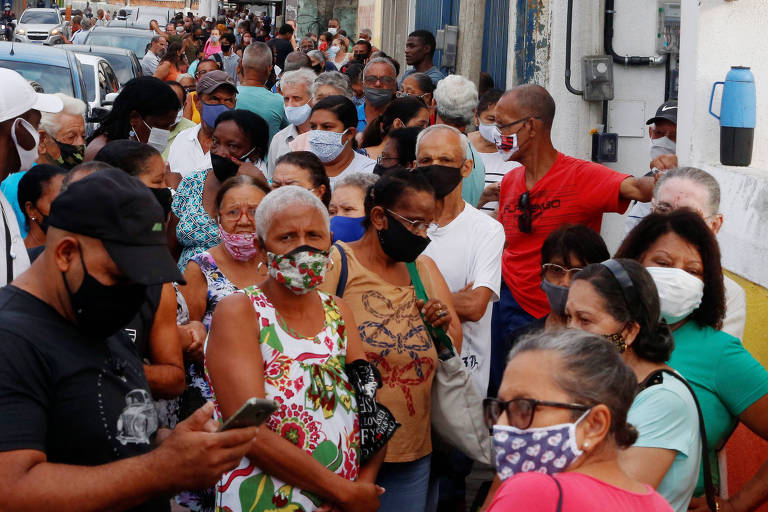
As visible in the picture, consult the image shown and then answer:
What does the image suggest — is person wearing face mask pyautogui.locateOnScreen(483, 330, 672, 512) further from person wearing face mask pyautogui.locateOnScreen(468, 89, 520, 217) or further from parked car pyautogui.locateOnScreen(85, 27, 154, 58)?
parked car pyautogui.locateOnScreen(85, 27, 154, 58)

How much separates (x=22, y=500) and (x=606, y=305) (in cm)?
198

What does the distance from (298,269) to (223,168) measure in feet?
9.01

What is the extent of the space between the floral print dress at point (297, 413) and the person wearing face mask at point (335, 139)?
3445 millimetres

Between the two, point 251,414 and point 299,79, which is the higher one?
point 299,79

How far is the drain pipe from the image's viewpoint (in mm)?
9633

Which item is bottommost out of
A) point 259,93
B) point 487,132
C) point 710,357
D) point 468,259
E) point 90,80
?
point 710,357

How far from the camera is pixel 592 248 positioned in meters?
4.93

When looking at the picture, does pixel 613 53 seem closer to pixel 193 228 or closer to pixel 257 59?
pixel 257 59

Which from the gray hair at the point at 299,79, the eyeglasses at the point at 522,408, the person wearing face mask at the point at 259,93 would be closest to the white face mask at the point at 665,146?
the gray hair at the point at 299,79

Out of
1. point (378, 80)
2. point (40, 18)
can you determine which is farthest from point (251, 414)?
point (40, 18)

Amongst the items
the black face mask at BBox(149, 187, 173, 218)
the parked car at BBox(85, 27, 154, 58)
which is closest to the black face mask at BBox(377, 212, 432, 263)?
the black face mask at BBox(149, 187, 173, 218)

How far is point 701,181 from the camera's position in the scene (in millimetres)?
4863

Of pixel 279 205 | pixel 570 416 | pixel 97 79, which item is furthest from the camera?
pixel 97 79

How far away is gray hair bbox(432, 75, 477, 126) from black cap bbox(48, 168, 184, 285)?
5291 mm
